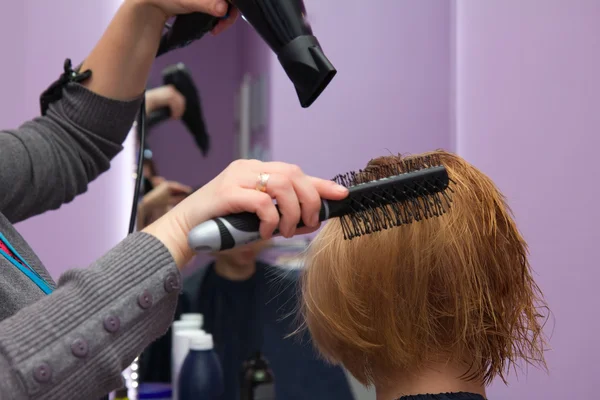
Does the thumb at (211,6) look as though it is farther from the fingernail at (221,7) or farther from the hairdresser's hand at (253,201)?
the hairdresser's hand at (253,201)

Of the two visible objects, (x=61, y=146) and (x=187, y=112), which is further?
(x=187, y=112)

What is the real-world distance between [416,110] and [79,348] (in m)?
1.30

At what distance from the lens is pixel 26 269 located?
2.42ft

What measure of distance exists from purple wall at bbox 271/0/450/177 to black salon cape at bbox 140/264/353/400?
36cm

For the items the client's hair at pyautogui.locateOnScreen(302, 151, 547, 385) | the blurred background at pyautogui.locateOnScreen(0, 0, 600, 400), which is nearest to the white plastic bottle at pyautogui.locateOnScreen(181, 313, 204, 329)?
the blurred background at pyautogui.locateOnScreen(0, 0, 600, 400)

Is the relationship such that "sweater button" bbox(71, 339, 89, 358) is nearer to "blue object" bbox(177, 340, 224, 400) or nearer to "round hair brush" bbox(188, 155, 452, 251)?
"round hair brush" bbox(188, 155, 452, 251)

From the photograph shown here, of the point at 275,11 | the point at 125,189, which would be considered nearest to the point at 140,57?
the point at 275,11

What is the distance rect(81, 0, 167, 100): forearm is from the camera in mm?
852

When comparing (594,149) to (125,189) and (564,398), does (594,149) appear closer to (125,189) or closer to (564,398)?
(564,398)

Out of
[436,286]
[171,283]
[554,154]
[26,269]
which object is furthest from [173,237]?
[554,154]

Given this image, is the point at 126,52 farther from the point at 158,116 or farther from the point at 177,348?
the point at 177,348

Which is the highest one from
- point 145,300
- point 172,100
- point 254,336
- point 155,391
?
point 172,100

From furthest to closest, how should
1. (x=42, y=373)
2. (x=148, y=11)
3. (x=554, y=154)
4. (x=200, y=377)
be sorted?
(x=200, y=377)
(x=554, y=154)
(x=148, y=11)
(x=42, y=373)

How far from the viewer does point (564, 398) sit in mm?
1259
